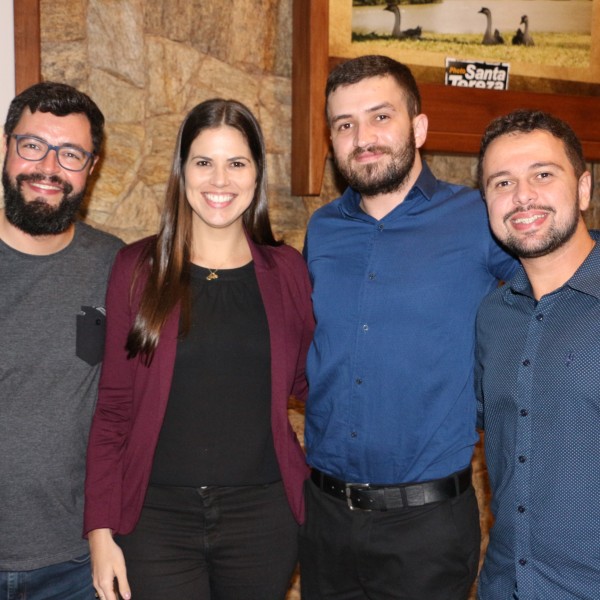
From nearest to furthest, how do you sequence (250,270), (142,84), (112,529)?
1. (112,529)
2. (250,270)
3. (142,84)

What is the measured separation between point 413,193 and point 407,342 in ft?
1.46

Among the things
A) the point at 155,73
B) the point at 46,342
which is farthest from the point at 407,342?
the point at 155,73

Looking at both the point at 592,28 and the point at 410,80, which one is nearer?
the point at 410,80

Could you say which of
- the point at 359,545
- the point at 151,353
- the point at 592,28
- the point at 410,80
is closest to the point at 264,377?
the point at 151,353

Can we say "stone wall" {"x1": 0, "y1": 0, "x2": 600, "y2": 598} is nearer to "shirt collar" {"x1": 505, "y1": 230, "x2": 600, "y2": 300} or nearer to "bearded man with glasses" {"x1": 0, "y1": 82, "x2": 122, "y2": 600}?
"bearded man with glasses" {"x1": 0, "y1": 82, "x2": 122, "y2": 600}

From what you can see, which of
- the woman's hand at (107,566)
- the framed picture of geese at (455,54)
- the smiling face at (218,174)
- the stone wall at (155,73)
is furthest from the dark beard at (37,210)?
the framed picture of geese at (455,54)

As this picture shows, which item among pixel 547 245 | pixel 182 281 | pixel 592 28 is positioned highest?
pixel 592 28

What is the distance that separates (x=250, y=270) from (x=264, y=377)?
32 centimetres

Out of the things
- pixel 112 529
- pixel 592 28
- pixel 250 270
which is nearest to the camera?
pixel 112 529

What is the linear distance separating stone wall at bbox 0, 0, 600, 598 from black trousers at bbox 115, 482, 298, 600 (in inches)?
49.5

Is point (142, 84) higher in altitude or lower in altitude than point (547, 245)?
higher

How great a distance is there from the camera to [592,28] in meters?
3.42

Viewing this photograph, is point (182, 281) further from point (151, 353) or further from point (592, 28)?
point (592, 28)

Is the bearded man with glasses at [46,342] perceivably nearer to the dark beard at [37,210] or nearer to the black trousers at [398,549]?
the dark beard at [37,210]
